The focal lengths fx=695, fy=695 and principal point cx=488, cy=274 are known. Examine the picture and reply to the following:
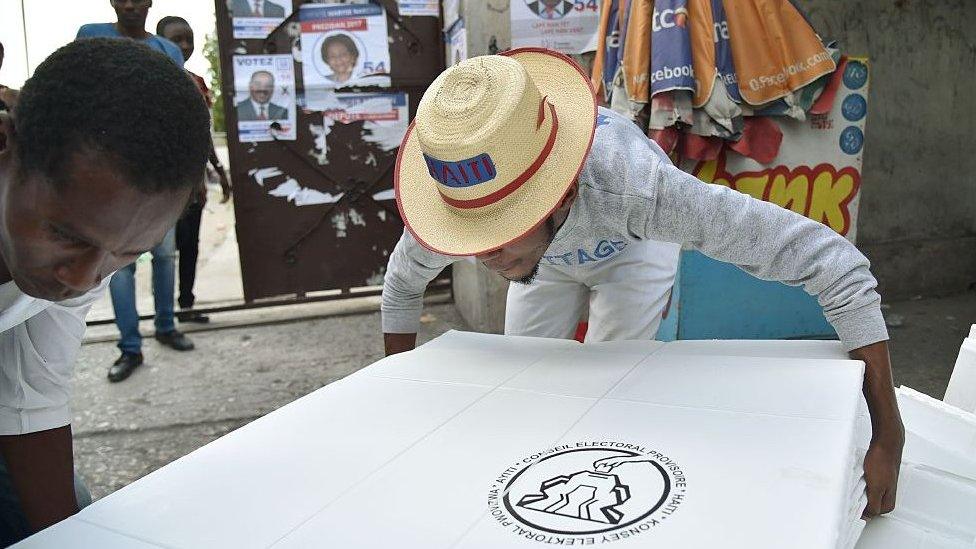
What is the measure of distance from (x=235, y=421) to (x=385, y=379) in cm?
165

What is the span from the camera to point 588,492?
2.86 feet

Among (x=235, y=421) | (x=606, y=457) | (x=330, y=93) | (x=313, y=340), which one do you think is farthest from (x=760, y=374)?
(x=330, y=93)

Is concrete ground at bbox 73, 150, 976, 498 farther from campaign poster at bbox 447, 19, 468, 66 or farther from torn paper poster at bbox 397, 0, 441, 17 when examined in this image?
torn paper poster at bbox 397, 0, 441, 17

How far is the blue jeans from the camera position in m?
3.23

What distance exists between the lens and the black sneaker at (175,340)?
3633 millimetres

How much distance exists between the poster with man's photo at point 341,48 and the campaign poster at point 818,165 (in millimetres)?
1937

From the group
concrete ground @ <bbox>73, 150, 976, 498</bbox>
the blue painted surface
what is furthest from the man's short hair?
the blue painted surface

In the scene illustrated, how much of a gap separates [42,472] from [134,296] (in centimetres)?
231

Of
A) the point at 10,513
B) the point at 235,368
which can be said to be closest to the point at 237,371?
the point at 235,368

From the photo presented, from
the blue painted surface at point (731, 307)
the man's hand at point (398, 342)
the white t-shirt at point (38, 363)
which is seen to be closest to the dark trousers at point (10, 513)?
the white t-shirt at point (38, 363)

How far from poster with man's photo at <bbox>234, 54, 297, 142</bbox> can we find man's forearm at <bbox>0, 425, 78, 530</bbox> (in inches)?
116

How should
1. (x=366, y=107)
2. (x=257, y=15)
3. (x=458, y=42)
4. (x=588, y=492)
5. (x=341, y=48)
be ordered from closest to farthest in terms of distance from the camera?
(x=588, y=492)
(x=458, y=42)
(x=257, y=15)
(x=341, y=48)
(x=366, y=107)

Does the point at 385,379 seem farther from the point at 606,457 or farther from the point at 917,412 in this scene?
the point at 917,412

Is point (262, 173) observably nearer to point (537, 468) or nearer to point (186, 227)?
point (186, 227)
